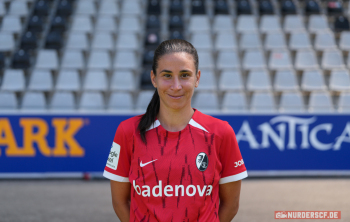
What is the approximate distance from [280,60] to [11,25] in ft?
22.8

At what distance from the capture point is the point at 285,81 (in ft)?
27.7

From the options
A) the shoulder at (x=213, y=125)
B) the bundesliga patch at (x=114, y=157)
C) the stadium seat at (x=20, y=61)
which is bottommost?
the bundesliga patch at (x=114, y=157)

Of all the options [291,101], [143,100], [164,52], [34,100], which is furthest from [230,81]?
[164,52]

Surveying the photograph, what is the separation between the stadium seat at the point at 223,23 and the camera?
1008 centimetres

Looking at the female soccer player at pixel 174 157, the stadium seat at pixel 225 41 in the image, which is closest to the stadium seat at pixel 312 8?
the stadium seat at pixel 225 41

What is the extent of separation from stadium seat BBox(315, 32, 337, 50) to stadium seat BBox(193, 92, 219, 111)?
339cm

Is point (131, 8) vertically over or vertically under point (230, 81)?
over

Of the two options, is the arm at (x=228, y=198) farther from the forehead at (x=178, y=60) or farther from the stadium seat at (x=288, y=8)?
the stadium seat at (x=288, y=8)

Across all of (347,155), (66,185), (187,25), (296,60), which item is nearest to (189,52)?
(66,185)

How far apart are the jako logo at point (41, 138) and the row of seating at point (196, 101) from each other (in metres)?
1.47

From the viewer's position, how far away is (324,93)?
26.0 feet

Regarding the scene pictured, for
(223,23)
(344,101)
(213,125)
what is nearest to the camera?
(213,125)

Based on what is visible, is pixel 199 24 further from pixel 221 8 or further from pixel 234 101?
pixel 234 101

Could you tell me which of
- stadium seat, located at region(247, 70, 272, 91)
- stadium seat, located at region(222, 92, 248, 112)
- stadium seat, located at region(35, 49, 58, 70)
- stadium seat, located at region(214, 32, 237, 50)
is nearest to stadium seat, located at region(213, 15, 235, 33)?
stadium seat, located at region(214, 32, 237, 50)
